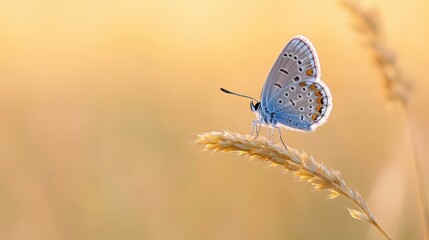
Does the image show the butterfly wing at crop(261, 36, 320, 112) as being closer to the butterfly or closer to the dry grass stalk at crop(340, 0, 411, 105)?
the butterfly

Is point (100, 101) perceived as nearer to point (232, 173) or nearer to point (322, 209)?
point (232, 173)

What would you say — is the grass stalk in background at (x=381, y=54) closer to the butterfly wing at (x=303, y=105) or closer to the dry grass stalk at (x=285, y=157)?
the butterfly wing at (x=303, y=105)

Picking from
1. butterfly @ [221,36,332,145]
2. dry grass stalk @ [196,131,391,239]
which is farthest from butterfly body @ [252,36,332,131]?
dry grass stalk @ [196,131,391,239]

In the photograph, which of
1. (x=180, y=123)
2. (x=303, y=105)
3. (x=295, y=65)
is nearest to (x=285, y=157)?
(x=295, y=65)

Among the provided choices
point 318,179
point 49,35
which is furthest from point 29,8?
point 318,179

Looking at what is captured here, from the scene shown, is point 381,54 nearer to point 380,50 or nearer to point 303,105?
point 380,50

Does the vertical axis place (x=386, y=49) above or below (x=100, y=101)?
above
